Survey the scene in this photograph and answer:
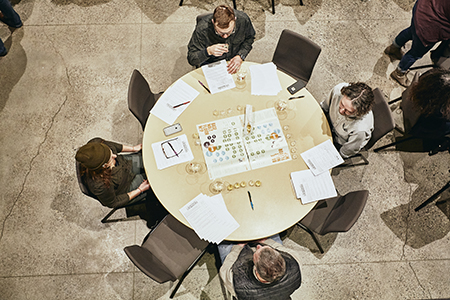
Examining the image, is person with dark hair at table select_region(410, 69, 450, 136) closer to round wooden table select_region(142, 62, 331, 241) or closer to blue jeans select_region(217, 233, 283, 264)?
round wooden table select_region(142, 62, 331, 241)

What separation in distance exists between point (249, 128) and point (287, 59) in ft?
3.58

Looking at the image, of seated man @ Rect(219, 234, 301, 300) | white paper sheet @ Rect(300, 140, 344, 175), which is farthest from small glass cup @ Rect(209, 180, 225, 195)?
white paper sheet @ Rect(300, 140, 344, 175)

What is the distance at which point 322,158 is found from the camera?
2863 millimetres

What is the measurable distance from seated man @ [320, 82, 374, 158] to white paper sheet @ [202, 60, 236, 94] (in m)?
1.02

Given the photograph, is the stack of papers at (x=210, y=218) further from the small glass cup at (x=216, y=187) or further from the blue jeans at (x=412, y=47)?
the blue jeans at (x=412, y=47)

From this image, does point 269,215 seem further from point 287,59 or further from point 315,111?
point 287,59

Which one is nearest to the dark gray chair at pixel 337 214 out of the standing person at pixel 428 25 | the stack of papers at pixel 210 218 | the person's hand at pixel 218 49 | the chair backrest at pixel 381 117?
the chair backrest at pixel 381 117

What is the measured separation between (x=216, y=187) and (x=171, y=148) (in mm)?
552

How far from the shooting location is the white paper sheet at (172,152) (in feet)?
9.26

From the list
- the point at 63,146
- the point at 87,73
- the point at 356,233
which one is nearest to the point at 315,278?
the point at 356,233

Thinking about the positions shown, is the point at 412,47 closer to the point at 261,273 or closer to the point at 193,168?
the point at 193,168

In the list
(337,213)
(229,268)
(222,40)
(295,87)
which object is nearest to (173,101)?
(222,40)

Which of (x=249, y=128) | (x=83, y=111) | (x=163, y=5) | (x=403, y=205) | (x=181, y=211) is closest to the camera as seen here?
(x=181, y=211)

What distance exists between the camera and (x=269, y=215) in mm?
2689
